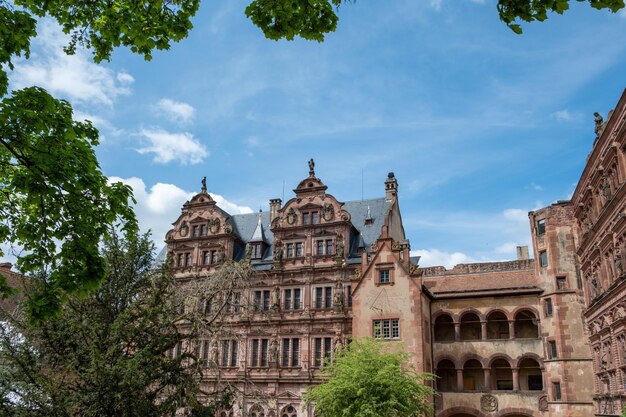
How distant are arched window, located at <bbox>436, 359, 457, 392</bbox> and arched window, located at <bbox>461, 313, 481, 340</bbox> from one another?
2.18m

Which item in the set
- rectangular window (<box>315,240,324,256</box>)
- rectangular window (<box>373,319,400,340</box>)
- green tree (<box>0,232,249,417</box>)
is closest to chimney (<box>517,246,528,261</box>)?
rectangular window (<box>373,319,400,340</box>)

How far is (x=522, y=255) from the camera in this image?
4647cm

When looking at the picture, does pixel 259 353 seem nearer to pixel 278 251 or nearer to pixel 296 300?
pixel 296 300

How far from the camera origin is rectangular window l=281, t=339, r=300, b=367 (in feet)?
129

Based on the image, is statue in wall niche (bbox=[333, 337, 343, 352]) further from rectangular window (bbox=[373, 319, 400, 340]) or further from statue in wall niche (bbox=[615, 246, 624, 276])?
statue in wall niche (bbox=[615, 246, 624, 276])

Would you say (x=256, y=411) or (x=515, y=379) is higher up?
(x=515, y=379)

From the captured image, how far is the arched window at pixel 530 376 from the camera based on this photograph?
120 feet

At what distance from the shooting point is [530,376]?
36.9 m

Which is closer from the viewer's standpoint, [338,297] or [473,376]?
[473,376]

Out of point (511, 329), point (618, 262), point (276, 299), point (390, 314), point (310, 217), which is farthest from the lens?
point (310, 217)

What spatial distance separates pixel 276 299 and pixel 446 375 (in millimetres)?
13175

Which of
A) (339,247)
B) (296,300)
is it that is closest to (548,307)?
(339,247)

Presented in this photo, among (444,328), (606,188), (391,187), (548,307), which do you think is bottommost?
(444,328)

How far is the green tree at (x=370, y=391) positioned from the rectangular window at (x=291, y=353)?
28.4 ft
